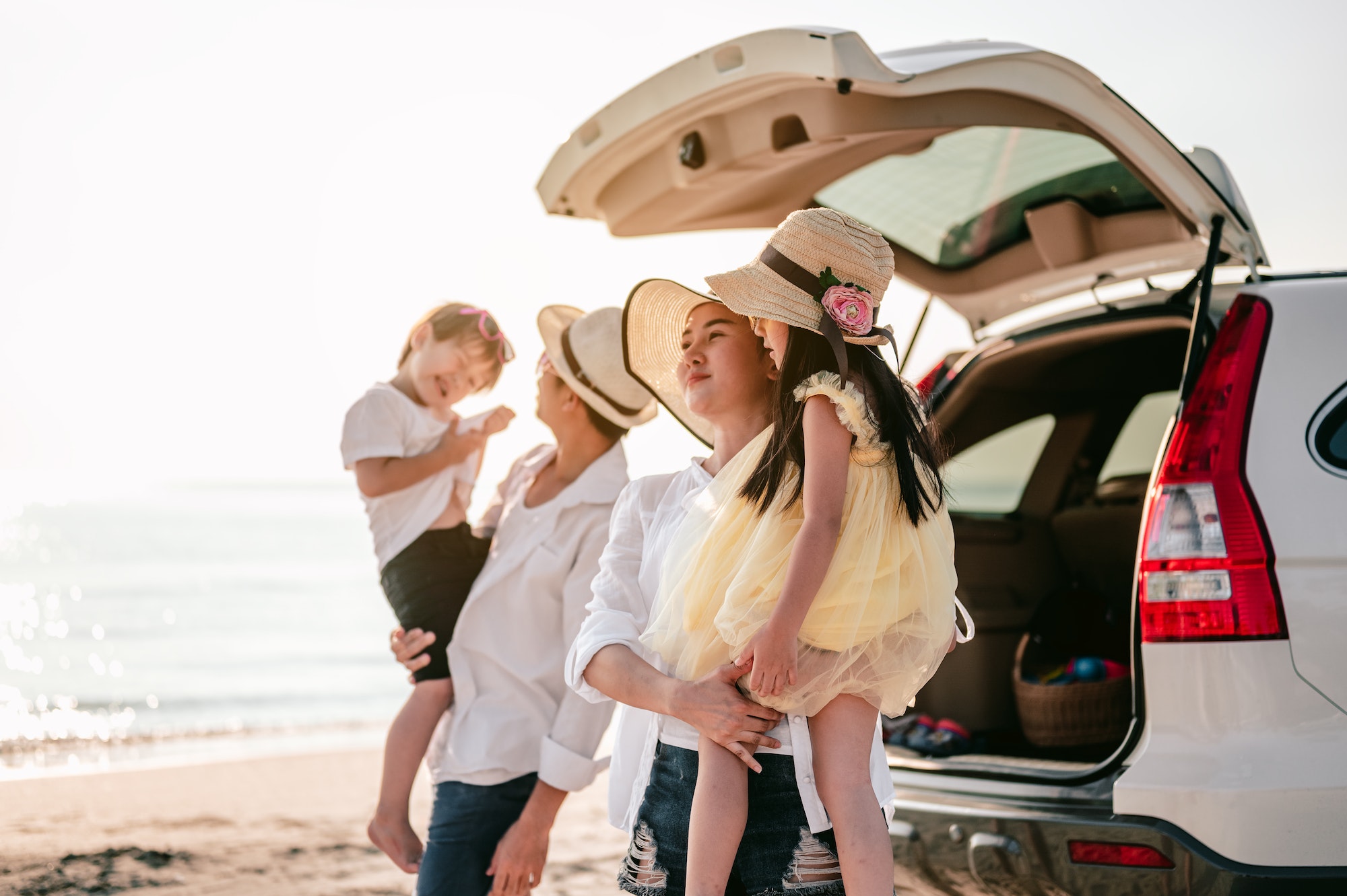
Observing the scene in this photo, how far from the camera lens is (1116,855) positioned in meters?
2.22

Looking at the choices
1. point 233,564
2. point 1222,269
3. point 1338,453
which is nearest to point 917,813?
point 1338,453

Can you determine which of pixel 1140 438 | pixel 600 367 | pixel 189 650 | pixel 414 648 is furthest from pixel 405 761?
pixel 189 650

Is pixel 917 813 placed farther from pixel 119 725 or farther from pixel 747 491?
pixel 119 725

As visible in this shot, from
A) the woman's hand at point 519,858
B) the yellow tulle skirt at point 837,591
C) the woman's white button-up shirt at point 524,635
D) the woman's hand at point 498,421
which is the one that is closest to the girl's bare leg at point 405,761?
the woman's white button-up shirt at point 524,635

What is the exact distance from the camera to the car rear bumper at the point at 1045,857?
207 cm

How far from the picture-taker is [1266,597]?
215cm

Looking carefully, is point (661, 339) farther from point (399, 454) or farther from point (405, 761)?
point (405, 761)

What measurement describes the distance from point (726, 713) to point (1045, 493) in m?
2.84

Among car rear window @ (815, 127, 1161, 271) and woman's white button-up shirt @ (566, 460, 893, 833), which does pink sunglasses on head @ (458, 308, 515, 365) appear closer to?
car rear window @ (815, 127, 1161, 271)

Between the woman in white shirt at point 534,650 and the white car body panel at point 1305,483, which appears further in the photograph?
the woman in white shirt at point 534,650

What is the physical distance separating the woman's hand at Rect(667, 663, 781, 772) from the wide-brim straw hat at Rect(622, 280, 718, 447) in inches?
23.0

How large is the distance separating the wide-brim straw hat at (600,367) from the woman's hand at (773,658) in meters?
1.03

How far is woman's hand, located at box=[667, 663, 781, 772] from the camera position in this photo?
1.62m

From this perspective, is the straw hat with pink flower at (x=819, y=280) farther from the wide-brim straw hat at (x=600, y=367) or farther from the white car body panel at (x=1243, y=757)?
the white car body panel at (x=1243, y=757)
